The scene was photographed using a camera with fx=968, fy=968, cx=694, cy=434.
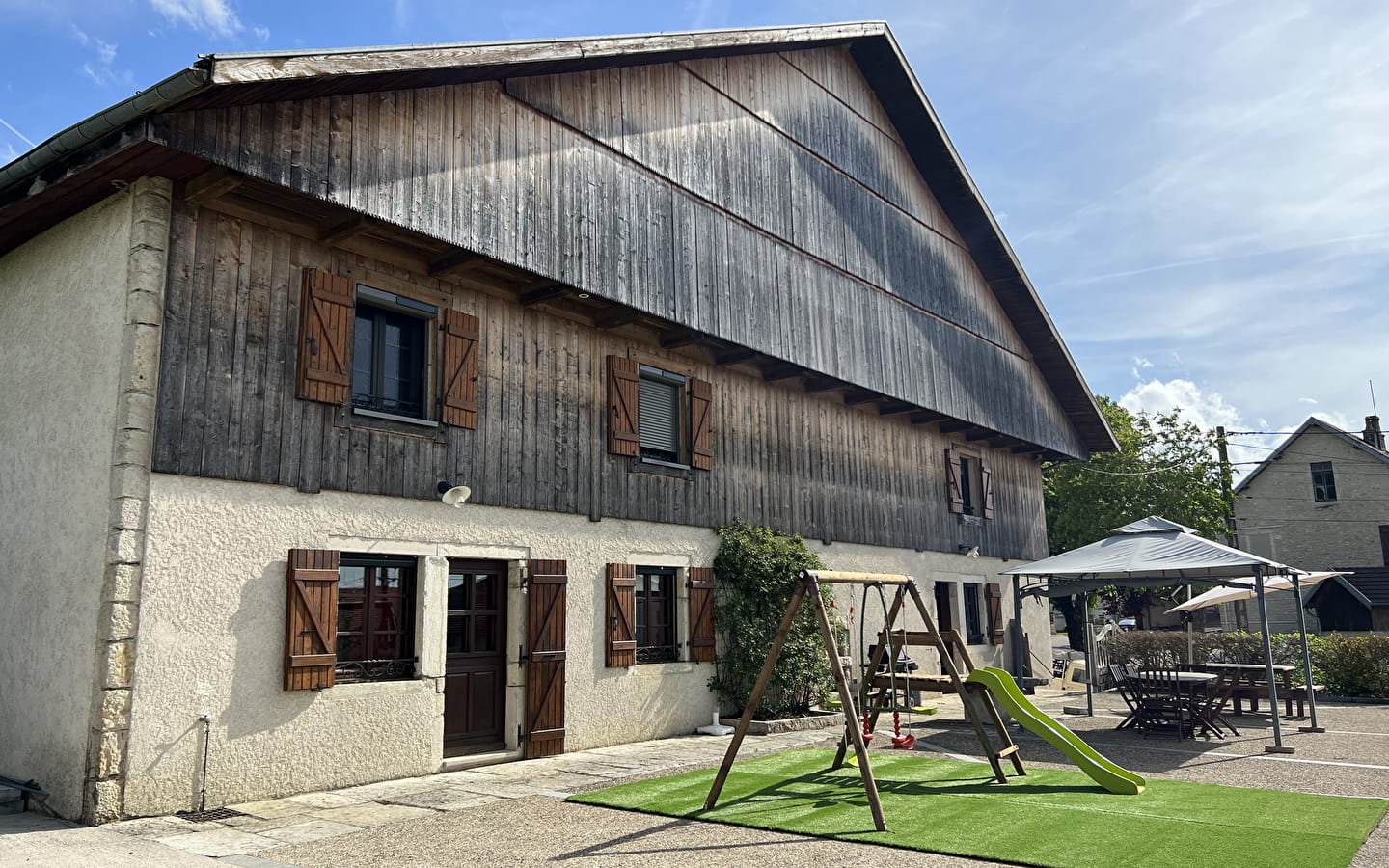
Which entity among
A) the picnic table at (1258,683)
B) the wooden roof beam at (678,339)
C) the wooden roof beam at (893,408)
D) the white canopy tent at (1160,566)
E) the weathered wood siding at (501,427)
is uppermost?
the wooden roof beam at (678,339)

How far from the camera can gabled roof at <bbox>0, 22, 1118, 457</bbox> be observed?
23.4 feet

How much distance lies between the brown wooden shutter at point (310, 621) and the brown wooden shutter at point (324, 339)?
4.73 feet

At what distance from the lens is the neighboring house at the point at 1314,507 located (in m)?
31.8

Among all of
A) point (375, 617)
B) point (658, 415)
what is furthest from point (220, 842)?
point (658, 415)

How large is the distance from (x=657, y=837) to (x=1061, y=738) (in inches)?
158

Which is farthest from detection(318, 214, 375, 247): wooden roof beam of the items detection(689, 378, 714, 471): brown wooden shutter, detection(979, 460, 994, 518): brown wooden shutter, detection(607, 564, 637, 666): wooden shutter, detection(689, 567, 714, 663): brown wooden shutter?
detection(979, 460, 994, 518): brown wooden shutter

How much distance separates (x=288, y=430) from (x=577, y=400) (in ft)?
11.8

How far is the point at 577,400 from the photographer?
11.3m

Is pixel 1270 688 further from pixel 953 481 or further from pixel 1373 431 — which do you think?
pixel 1373 431

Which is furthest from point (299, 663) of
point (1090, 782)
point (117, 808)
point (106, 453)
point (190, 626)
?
point (1090, 782)

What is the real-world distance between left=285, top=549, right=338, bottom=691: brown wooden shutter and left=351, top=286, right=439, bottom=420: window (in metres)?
1.58

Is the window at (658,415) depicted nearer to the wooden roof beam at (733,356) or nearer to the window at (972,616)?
the wooden roof beam at (733,356)

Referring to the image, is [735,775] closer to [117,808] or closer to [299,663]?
[299,663]

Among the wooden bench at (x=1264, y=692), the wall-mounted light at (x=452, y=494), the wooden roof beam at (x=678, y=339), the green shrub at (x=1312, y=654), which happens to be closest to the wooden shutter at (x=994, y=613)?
the green shrub at (x=1312, y=654)
